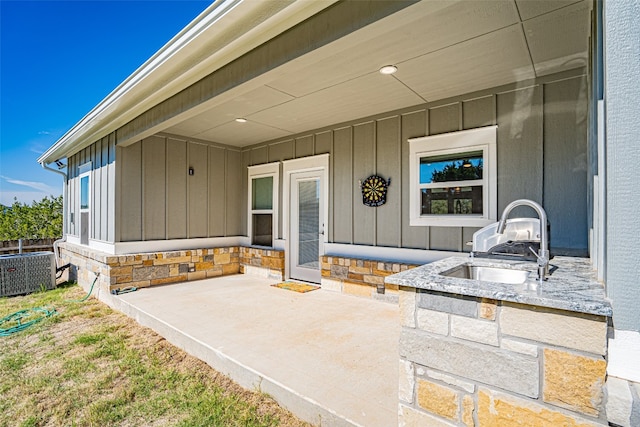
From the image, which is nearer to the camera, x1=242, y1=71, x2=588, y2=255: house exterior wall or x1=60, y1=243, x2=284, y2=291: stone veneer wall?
x1=242, y1=71, x2=588, y2=255: house exterior wall

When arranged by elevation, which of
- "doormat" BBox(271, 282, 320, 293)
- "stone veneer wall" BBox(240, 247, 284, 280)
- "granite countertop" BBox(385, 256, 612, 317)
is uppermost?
"granite countertop" BBox(385, 256, 612, 317)

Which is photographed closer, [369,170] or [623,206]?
[623,206]

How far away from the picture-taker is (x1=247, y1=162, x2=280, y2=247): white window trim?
19.0 ft

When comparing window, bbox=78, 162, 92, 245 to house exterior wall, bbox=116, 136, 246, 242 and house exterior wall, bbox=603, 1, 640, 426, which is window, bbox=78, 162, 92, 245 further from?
house exterior wall, bbox=603, 1, 640, 426

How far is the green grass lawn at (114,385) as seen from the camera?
2062 millimetres

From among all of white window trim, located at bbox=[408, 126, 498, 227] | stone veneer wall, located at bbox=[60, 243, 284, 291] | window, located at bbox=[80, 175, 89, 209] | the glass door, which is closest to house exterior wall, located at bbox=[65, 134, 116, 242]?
window, located at bbox=[80, 175, 89, 209]

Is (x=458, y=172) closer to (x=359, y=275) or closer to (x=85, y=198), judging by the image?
(x=359, y=275)

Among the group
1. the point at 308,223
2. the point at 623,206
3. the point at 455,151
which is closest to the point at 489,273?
the point at 623,206

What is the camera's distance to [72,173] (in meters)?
7.03

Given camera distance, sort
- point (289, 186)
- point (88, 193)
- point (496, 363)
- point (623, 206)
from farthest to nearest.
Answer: point (88, 193) < point (289, 186) < point (496, 363) < point (623, 206)

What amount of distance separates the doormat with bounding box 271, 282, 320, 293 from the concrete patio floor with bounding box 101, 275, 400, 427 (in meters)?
0.16

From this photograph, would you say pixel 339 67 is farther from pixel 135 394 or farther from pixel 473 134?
pixel 135 394

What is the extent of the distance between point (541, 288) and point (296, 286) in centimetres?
408

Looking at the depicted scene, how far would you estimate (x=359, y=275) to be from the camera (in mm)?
4500
